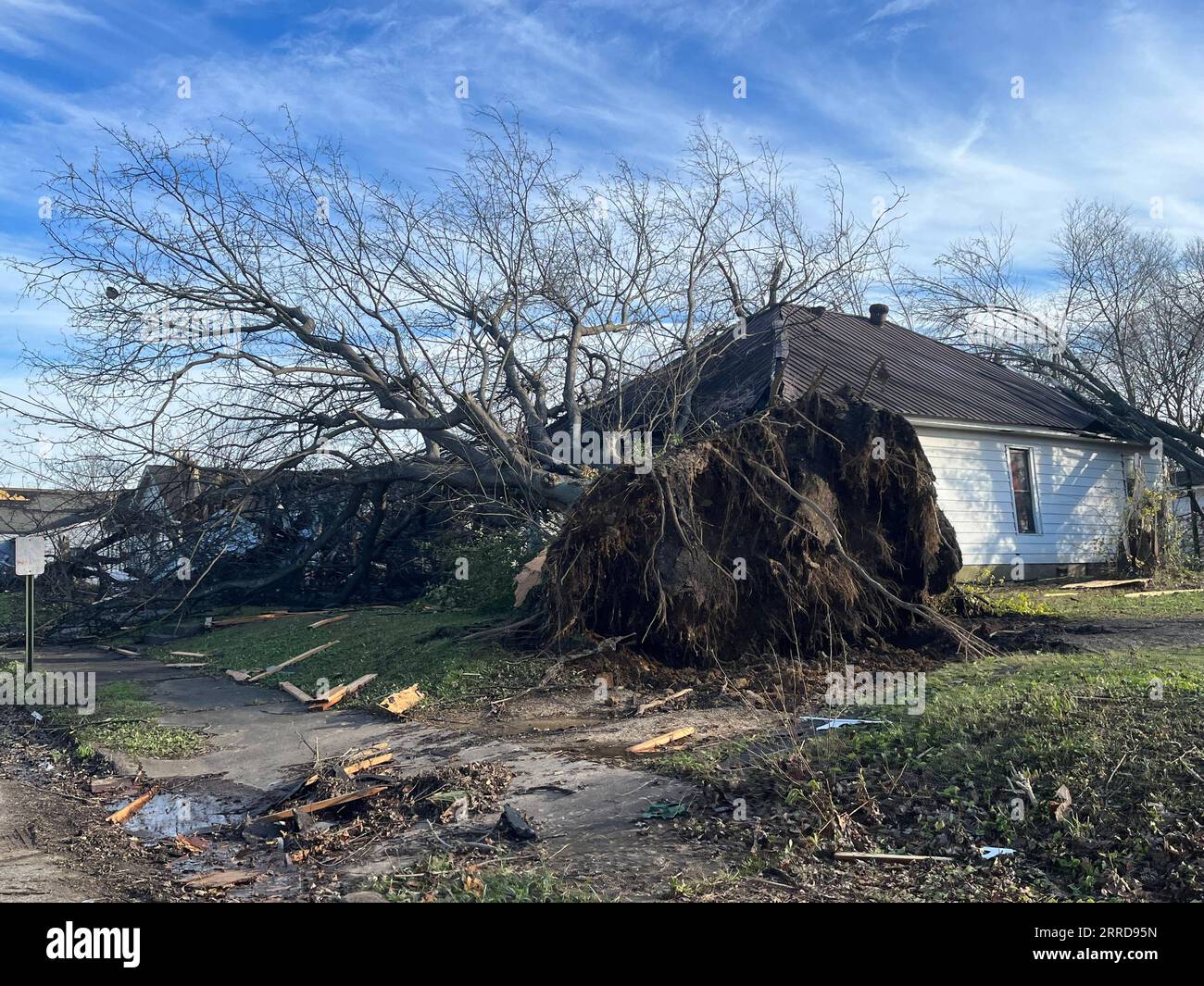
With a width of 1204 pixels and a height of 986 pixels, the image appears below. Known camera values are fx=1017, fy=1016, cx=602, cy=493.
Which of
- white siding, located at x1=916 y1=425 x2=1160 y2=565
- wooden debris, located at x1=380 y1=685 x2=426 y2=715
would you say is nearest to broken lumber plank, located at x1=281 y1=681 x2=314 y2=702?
wooden debris, located at x1=380 y1=685 x2=426 y2=715

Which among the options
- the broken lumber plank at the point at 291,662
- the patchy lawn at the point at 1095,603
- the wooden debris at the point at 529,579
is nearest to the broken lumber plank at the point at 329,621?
the broken lumber plank at the point at 291,662

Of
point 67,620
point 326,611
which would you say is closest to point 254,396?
point 326,611

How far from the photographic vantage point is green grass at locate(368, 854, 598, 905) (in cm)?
451

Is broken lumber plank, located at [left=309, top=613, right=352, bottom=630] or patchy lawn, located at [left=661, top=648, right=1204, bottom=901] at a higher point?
broken lumber plank, located at [left=309, top=613, right=352, bottom=630]

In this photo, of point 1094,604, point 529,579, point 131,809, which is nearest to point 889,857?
point 131,809

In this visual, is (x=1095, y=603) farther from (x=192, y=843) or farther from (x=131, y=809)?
(x=131, y=809)

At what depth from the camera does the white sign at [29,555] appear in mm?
10688

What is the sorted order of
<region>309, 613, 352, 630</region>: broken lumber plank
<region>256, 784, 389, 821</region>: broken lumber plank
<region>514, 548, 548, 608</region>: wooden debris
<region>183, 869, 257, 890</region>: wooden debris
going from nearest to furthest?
<region>183, 869, 257, 890</region>: wooden debris, <region>256, 784, 389, 821</region>: broken lumber plank, <region>514, 548, 548, 608</region>: wooden debris, <region>309, 613, 352, 630</region>: broken lumber plank

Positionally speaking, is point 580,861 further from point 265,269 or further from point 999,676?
point 265,269

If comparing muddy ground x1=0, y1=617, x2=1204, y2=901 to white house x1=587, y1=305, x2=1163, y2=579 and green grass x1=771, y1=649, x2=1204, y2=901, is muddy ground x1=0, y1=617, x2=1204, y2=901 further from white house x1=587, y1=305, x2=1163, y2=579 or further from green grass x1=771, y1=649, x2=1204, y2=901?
white house x1=587, y1=305, x2=1163, y2=579

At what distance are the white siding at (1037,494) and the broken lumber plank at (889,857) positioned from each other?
11.8 m

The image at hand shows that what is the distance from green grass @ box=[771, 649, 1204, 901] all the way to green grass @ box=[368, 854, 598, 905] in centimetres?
141

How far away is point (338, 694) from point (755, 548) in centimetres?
443
